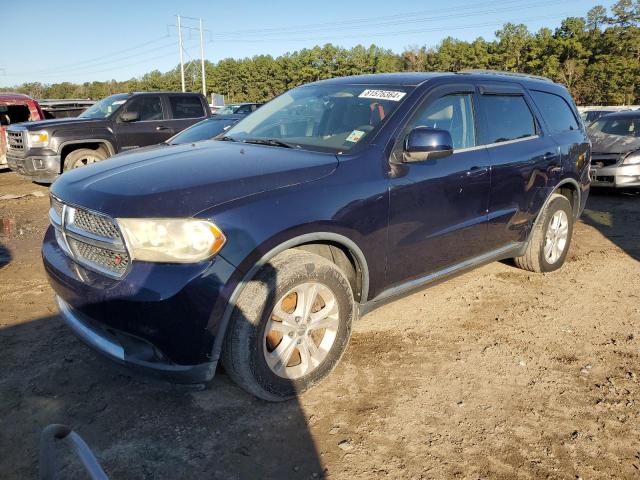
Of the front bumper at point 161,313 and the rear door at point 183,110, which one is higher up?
the rear door at point 183,110

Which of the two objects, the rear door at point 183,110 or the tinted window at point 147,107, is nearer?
the tinted window at point 147,107

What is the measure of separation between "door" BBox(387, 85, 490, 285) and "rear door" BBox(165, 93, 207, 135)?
24.4ft

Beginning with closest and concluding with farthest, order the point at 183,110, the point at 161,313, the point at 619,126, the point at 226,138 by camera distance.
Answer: the point at 161,313, the point at 226,138, the point at 619,126, the point at 183,110

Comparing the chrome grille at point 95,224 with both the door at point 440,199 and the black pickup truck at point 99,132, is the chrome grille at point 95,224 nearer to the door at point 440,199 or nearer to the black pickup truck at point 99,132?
the door at point 440,199

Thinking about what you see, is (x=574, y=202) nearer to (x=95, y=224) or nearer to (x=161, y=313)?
(x=161, y=313)

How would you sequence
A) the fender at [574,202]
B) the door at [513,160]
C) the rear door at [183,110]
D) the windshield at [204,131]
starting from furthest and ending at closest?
the rear door at [183,110], the windshield at [204,131], the fender at [574,202], the door at [513,160]

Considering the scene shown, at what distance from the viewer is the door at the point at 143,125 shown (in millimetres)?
9141

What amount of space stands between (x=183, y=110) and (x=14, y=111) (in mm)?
3991

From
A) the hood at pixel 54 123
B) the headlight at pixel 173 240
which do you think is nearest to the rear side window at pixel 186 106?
the hood at pixel 54 123

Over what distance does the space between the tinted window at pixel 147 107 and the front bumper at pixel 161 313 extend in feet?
26.0

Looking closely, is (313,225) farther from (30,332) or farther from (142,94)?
(142,94)

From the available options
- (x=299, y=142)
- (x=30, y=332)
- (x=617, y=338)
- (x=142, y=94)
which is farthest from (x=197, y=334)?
(x=142, y=94)

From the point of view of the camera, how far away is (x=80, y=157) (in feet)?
29.1

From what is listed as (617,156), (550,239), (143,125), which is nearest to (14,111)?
(143,125)
